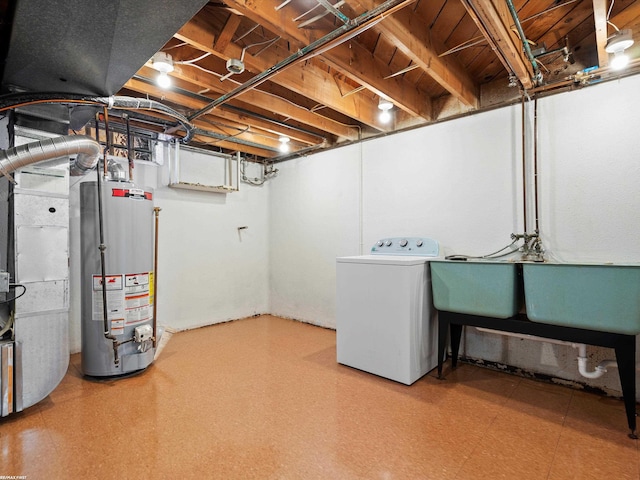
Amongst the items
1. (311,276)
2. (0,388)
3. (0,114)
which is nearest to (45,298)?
(0,388)

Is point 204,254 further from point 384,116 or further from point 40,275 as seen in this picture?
point 384,116

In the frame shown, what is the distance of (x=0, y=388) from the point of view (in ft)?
6.28

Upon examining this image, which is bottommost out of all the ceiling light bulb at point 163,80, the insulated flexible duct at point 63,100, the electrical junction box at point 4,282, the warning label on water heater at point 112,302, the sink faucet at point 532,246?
the warning label on water heater at point 112,302

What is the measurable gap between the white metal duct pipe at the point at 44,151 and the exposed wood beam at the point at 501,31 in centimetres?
249

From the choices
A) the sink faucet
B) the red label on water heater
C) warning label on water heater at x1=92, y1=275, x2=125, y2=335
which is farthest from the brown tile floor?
the red label on water heater

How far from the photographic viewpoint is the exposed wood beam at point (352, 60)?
66.5 inches

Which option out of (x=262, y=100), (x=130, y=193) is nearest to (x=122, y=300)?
(x=130, y=193)

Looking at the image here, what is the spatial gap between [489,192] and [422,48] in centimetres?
137

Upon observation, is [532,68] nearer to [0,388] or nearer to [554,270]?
[554,270]

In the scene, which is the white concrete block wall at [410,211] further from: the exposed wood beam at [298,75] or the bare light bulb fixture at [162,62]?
the bare light bulb fixture at [162,62]

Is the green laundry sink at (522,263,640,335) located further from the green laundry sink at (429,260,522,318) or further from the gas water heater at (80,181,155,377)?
the gas water heater at (80,181,155,377)

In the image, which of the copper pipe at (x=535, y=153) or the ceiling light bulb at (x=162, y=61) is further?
the copper pipe at (x=535, y=153)

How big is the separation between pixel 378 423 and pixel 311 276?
96.6 inches

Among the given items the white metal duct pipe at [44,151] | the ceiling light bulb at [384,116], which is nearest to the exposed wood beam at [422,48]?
the ceiling light bulb at [384,116]
